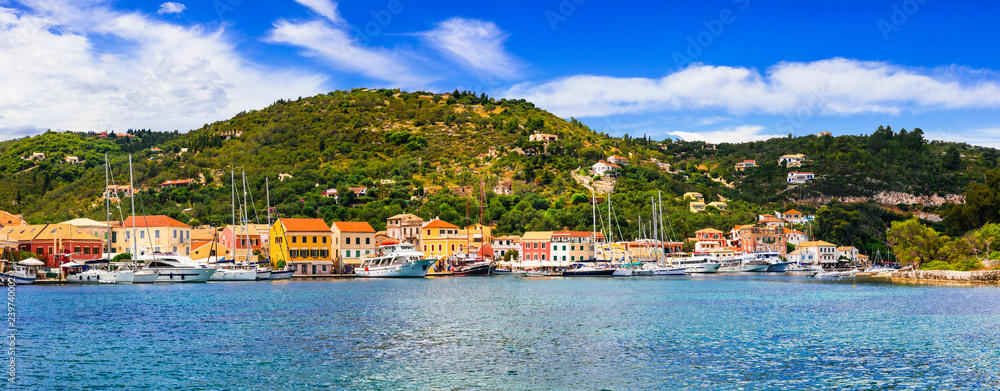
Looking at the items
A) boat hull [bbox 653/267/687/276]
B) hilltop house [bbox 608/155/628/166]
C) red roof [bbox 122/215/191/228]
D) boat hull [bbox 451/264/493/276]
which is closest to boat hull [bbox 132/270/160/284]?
red roof [bbox 122/215/191/228]

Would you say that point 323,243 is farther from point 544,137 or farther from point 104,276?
point 544,137

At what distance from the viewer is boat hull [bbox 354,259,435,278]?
7975 centimetres

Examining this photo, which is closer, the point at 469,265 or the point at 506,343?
the point at 506,343

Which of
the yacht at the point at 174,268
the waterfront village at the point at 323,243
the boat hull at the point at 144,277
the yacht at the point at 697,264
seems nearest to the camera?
the boat hull at the point at 144,277

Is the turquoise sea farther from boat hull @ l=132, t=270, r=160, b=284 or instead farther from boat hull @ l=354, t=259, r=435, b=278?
boat hull @ l=354, t=259, r=435, b=278

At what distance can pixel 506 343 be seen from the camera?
2733 centimetres

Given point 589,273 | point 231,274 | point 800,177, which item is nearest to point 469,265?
point 589,273

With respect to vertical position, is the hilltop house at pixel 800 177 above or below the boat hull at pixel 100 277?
above

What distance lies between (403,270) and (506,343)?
53.8 metres

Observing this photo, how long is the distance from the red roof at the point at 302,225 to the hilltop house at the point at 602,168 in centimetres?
8979

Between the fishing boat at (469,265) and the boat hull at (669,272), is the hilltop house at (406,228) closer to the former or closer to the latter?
the fishing boat at (469,265)

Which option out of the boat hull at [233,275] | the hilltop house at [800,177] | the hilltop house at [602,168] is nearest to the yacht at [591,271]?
the boat hull at [233,275]

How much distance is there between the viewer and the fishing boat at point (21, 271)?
5834cm

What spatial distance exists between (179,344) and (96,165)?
16488 cm
